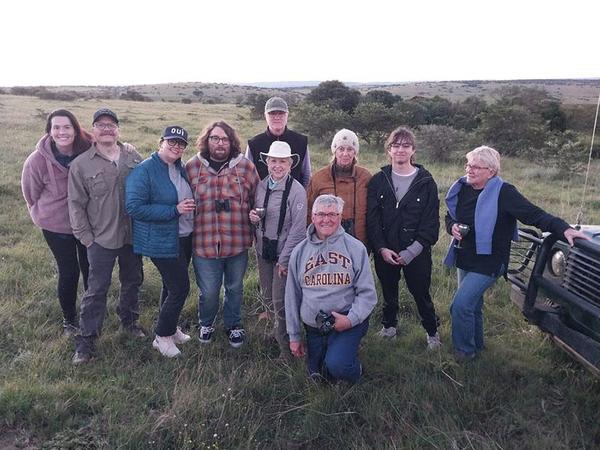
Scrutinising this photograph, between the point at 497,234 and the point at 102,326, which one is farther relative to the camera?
the point at 102,326

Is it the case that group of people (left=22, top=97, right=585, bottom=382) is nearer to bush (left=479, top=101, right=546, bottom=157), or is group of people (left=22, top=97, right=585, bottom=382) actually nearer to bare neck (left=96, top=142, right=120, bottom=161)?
bare neck (left=96, top=142, right=120, bottom=161)

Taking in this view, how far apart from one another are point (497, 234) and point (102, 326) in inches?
131

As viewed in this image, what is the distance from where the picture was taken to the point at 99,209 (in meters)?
3.90

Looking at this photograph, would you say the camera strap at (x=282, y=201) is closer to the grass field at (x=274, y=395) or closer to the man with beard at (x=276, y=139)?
the man with beard at (x=276, y=139)

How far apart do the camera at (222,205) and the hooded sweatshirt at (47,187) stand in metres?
1.22

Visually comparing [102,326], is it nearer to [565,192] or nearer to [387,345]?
[387,345]

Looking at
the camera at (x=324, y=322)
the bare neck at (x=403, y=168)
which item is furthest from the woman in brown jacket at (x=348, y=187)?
the camera at (x=324, y=322)

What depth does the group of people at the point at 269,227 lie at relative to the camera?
3607 mm

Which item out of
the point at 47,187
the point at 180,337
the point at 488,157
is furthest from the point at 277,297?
the point at 47,187

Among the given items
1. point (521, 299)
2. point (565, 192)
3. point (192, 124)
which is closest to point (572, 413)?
point (521, 299)

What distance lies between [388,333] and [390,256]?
31.1 inches

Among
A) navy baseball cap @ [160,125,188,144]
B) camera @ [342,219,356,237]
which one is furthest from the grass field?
navy baseball cap @ [160,125,188,144]

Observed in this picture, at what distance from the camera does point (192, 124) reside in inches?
878

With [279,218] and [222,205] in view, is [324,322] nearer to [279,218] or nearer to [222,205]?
[279,218]
